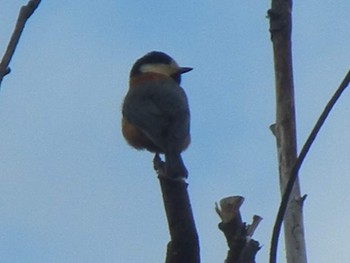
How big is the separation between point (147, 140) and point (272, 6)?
384 cm

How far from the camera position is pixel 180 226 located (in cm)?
299

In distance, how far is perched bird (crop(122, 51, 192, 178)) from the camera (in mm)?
6261

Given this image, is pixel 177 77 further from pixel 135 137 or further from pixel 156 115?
pixel 156 115

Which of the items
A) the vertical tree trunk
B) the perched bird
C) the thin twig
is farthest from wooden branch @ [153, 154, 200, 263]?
the perched bird

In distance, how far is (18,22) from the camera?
2.31 metres

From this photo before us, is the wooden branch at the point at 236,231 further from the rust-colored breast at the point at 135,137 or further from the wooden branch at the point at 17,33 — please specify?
the rust-colored breast at the point at 135,137

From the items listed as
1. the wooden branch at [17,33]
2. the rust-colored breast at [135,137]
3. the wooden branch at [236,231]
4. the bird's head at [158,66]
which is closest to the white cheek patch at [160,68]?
the bird's head at [158,66]

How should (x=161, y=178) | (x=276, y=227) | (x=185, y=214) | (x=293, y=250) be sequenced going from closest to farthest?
(x=276, y=227), (x=293, y=250), (x=185, y=214), (x=161, y=178)

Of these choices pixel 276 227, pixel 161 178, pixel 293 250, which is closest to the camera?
pixel 276 227

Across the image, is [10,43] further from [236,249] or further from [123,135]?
[123,135]

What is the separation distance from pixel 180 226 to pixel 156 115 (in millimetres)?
3650

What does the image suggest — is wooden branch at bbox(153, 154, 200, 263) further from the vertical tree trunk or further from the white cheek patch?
the white cheek patch

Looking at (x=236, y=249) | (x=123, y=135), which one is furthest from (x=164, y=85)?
(x=236, y=249)

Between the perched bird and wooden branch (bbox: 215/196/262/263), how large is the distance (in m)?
2.59
